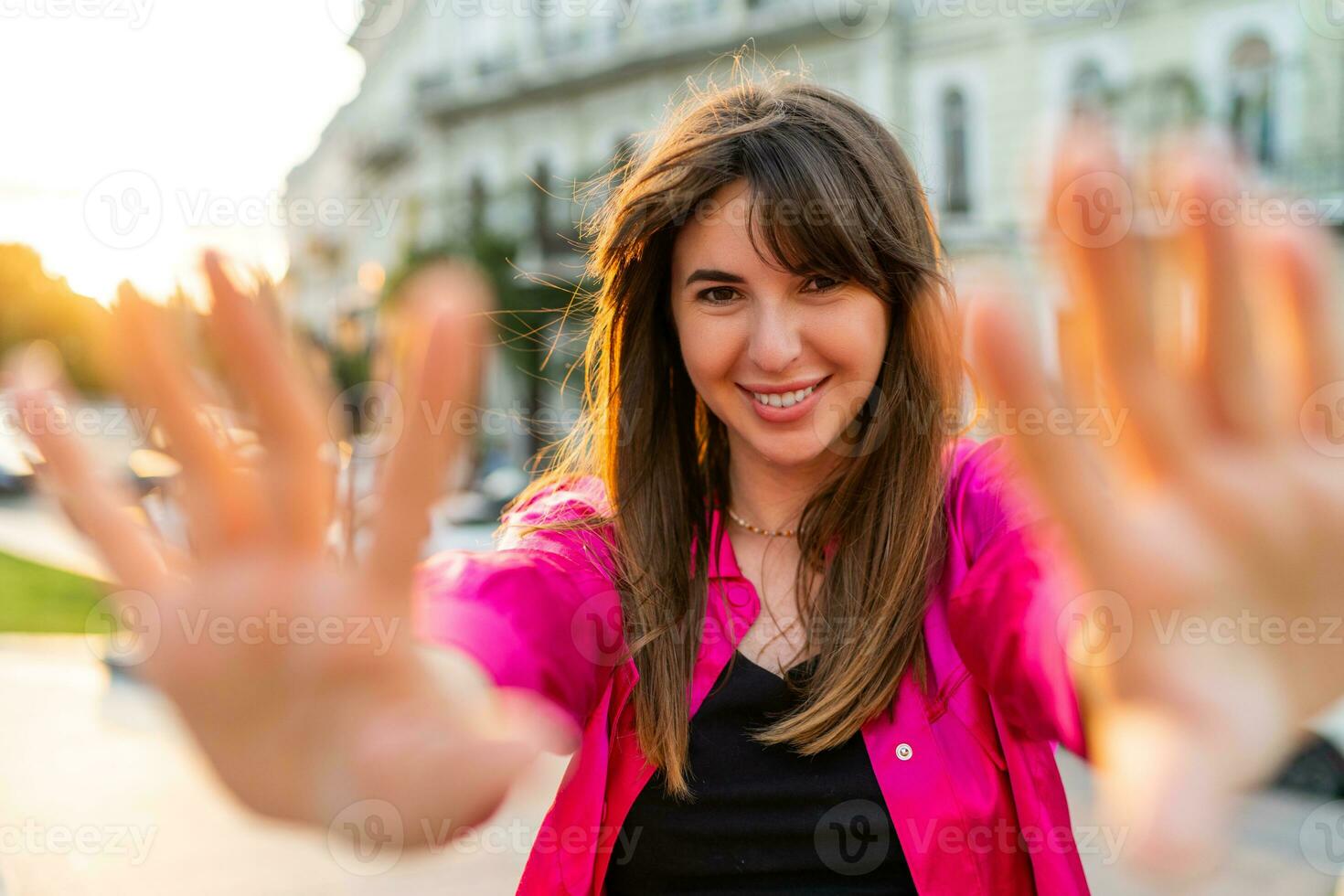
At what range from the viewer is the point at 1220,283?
66 cm

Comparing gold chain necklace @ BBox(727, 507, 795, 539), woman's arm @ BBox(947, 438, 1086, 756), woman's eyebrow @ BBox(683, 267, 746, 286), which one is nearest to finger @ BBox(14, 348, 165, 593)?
woman's arm @ BBox(947, 438, 1086, 756)

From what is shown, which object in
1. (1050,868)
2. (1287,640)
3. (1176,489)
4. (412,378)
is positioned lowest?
(1050,868)

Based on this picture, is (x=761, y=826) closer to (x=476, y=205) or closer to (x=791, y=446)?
(x=791, y=446)

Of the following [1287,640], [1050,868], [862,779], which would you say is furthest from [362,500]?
[1050,868]

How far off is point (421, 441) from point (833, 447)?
1264 millimetres

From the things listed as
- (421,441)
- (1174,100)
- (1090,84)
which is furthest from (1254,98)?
(421,441)

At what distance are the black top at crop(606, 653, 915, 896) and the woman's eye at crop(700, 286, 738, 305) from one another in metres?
0.62

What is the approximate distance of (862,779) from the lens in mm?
1547

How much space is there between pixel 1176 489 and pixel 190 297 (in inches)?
25.4

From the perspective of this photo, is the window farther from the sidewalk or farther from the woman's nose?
the woman's nose

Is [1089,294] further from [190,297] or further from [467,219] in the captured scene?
[467,219]

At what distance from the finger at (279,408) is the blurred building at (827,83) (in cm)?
380

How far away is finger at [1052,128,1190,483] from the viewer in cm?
67

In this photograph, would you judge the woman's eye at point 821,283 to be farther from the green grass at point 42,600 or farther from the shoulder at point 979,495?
the green grass at point 42,600
